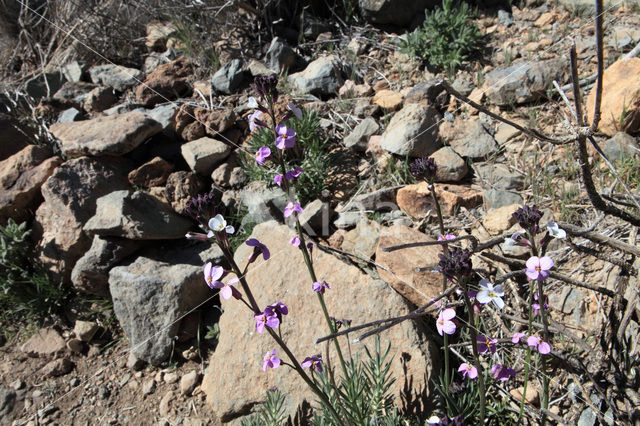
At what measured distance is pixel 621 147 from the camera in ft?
12.9

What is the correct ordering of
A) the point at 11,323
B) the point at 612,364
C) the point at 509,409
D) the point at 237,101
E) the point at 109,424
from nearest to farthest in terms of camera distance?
the point at 612,364 < the point at 509,409 < the point at 109,424 < the point at 11,323 < the point at 237,101

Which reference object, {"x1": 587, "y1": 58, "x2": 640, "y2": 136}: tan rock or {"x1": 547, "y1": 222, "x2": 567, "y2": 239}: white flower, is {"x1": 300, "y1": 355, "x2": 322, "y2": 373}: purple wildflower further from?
{"x1": 587, "y1": 58, "x2": 640, "y2": 136}: tan rock

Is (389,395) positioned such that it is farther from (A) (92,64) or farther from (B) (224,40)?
(A) (92,64)

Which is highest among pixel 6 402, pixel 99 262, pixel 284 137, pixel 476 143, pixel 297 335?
pixel 284 137

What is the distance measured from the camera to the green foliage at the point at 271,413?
322cm

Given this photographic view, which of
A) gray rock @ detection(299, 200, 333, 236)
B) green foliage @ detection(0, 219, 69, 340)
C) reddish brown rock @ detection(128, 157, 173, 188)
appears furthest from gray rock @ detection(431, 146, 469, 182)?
green foliage @ detection(0, 219, 69, 340)

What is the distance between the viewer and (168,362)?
4.29 m

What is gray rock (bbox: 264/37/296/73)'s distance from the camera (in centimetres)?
615

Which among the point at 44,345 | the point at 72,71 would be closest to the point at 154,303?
the point at 44,345

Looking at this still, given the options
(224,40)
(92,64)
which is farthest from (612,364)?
(92,64)

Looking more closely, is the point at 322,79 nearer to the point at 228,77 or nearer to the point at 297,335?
the point at 228,77

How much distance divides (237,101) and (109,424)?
3.76m

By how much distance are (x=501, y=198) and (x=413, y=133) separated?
1044mm

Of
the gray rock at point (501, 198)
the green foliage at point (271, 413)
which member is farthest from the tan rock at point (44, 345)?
the gray rock at point (501, 198)
